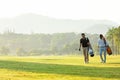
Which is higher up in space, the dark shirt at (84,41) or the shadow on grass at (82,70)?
the dark shirt at (84,41)

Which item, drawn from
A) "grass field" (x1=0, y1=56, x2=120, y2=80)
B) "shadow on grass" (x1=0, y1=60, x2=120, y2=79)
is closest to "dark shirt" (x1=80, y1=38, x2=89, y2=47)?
"grass field" (x1=0, y1=56, x2=120, y2=80)

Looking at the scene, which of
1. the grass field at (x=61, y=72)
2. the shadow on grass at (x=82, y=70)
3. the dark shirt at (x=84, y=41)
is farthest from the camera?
the dark shirt at (x=84, y=41)

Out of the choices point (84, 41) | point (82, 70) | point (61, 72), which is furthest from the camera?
point (84, 41)

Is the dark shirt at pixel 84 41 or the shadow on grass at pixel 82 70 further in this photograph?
→ the dark shirt at pixel 84 41

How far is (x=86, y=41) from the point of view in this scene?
90.2ft

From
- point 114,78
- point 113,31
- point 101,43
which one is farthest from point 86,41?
point 113,31

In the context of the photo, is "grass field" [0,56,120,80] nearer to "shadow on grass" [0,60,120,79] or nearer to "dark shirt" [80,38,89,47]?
"shadow on grass" [0,60,120,79]

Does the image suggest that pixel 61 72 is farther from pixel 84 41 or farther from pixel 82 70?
pixel 84 41

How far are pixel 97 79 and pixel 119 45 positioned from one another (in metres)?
130

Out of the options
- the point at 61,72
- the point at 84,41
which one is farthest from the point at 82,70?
the point at 84,41

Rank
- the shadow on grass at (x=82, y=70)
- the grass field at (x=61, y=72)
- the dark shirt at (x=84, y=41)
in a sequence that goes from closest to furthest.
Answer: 1. the grass field at (x=61, y=72)
2. the shadow on grass at (x=82, y=70)
3. the dark shirt at (x=84, y=41)

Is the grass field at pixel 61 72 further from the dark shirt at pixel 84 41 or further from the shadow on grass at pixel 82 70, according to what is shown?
the dark shirt at pixel 84 41

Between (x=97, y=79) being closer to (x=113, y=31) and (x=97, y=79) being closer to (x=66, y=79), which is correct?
(x=66, y=79)

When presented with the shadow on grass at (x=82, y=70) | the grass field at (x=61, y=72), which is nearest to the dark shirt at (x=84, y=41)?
the grass field at (x=61, y=72)
